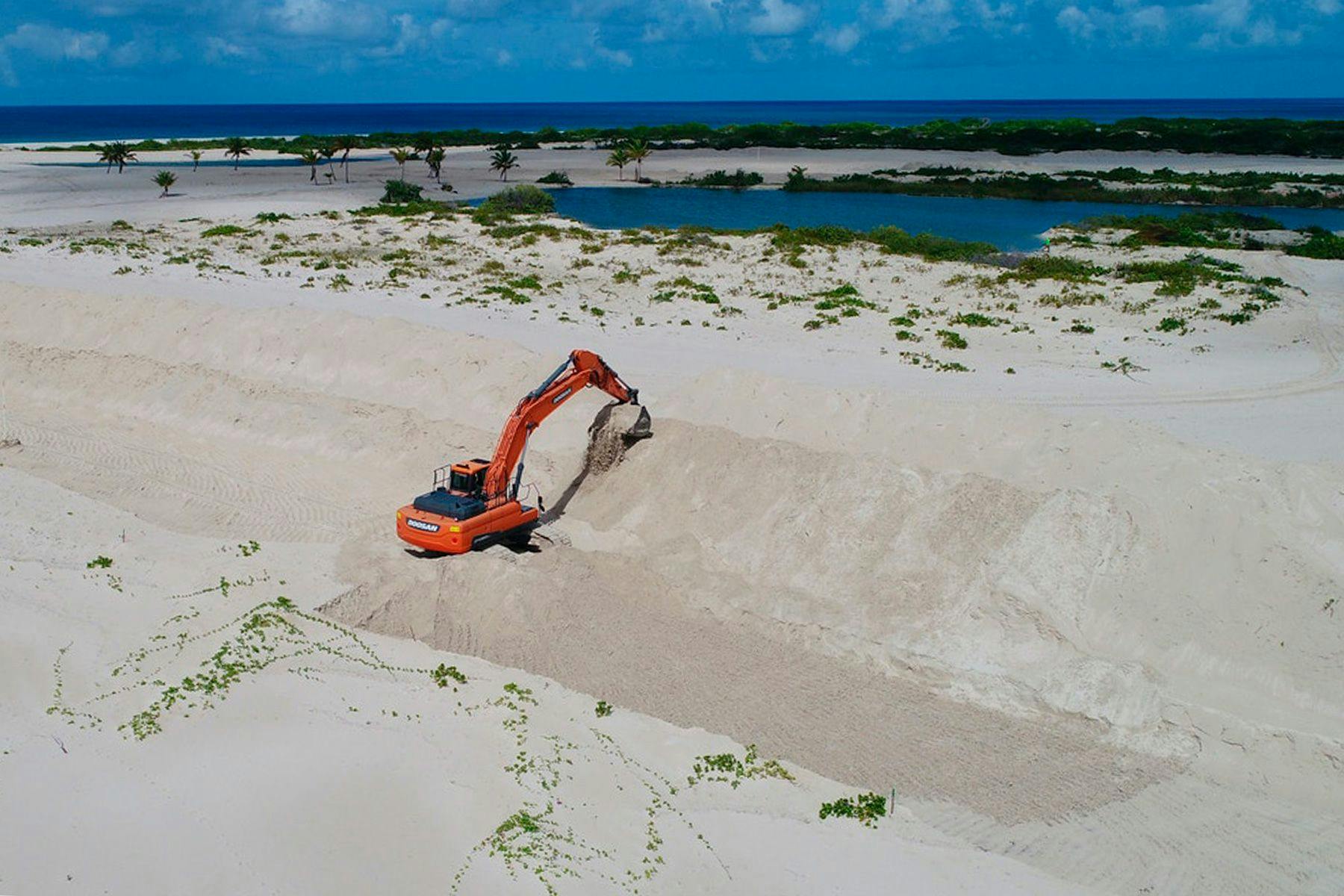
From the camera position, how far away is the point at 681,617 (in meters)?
15.6

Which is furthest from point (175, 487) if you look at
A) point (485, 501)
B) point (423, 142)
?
point (423, 142)

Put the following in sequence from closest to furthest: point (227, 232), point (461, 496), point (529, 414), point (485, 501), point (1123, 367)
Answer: point (485, 501), point (461, 496), point (529, 414), point (1123, 367), point (227, 232)

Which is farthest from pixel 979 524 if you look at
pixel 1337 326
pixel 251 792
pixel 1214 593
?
pixel 1337 326

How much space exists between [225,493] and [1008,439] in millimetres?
14828

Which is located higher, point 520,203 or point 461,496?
point 520,203

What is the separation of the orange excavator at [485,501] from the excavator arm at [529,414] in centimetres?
1

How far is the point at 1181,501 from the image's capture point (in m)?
15.0

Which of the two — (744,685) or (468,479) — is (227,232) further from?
(744,685)

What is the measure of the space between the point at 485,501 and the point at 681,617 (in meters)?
3.57

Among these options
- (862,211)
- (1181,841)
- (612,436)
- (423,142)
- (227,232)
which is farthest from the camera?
(423,142)

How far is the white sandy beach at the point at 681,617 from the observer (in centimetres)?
1066

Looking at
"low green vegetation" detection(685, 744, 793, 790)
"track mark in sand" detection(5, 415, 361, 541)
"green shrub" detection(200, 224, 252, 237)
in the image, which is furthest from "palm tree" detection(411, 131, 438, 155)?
"low green vegetation" detection(685, 744, 793, 790)

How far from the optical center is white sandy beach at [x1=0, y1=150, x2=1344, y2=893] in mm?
10664

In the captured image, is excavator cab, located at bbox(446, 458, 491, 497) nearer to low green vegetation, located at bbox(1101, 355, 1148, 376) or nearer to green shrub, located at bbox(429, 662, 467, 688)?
green shrub, located at bbox(429, 662, 467, 688)
